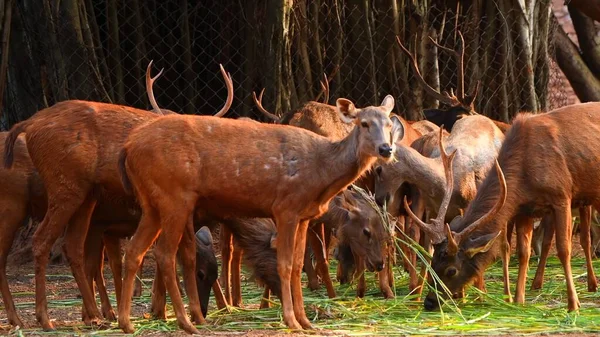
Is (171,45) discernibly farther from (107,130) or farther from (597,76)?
(597,76)

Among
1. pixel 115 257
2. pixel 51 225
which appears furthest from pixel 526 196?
pixel 51 225

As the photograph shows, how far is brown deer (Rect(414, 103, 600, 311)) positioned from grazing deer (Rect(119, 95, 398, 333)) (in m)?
1.38

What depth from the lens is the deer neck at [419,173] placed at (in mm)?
11219

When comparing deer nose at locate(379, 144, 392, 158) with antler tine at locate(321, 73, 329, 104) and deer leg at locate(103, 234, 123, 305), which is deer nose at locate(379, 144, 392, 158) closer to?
deer leg at locate(103, 234, 123, 305)

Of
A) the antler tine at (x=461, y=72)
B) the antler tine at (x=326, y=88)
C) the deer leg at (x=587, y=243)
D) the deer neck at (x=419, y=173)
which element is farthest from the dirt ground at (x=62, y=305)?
the deer leg at (x=587, y=243)

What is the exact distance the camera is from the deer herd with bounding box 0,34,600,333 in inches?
338

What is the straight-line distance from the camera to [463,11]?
1502 cm

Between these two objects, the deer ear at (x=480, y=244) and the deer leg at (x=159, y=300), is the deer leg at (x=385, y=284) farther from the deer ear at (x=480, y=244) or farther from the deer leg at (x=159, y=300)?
the deer leg at (x=159, y=300)

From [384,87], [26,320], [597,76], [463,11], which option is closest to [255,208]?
[26,320]

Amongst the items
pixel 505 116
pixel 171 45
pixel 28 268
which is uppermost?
pixel 171 45

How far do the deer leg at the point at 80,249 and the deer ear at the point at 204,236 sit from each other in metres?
1.12

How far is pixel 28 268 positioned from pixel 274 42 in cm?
358

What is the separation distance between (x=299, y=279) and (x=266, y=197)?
24.6 inches

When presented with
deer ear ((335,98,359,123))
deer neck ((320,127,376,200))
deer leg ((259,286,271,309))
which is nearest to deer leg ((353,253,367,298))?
deer leg ((259,286,271,309))
